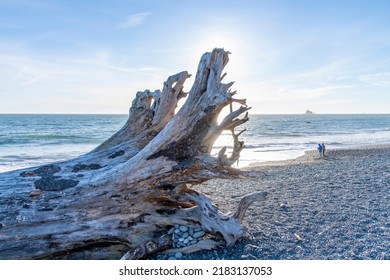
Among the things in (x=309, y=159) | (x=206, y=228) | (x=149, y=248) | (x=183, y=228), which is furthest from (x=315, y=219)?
(x=309, y=159)

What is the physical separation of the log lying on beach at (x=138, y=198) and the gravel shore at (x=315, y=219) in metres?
0.64

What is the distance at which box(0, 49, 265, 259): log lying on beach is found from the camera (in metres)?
5.54

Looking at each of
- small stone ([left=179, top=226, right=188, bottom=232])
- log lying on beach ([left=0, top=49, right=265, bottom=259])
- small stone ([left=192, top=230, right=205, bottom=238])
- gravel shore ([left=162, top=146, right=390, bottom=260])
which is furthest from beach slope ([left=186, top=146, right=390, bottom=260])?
log lying on beach ([left=0, top=49, right=265, bottom=259])

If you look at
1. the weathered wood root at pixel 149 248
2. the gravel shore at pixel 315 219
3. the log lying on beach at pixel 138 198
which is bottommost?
the weathered wood root at pixel 149 248

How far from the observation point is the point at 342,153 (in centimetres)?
2322

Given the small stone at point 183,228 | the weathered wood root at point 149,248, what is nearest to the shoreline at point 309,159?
the small stone at point 183,228

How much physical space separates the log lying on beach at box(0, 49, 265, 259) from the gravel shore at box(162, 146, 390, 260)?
0.64 m

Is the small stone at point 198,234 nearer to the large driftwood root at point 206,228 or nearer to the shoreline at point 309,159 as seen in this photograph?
the large driftwood root at point 206,228

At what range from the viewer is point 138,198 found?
19.4 feet

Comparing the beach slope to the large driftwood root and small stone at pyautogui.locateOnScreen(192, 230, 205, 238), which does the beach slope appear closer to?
the large driftwood root

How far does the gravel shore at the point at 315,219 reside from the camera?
17.9 feet

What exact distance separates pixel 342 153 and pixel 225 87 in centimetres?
2040

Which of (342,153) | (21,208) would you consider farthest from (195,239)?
(342,153)

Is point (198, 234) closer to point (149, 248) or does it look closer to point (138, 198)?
point (149, 248)
